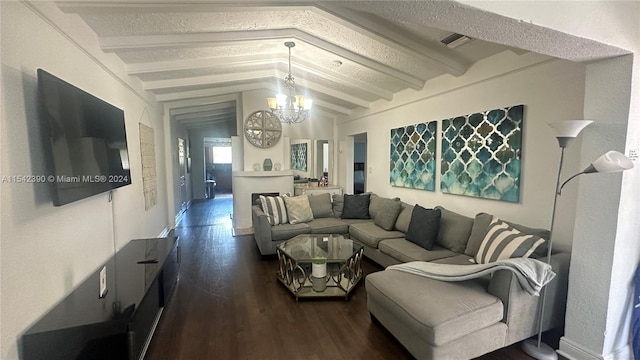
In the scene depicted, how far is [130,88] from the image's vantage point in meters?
3.47

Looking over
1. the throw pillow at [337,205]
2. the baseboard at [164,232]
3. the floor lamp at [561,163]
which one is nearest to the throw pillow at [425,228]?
the floor lamp at [561,163]

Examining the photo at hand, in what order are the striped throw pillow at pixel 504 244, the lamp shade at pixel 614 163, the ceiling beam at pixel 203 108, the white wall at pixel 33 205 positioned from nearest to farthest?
the white wall at pixel 33 205, the lamp shade at pixel 614 163, the striped throw pillow at pixel 504 244, the ceiling beam at pixel 203 108

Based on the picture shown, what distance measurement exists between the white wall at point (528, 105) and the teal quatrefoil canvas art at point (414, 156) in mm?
155

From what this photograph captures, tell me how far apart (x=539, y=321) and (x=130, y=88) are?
4.70 metres

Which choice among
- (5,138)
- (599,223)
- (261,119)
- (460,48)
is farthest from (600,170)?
(261,119)

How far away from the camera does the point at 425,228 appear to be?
334 cm

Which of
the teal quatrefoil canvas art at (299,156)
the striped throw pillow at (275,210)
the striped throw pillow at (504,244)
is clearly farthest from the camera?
the teal quatrefoil canvas art at (299,156)

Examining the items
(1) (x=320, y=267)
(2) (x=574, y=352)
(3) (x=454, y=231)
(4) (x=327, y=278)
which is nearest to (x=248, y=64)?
(1) (x=320, y=267)

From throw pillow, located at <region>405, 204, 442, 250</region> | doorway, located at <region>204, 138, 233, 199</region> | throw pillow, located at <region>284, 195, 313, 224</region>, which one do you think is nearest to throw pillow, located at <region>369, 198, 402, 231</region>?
throw pillow, located at <region>405, 204, 442, 250</region>

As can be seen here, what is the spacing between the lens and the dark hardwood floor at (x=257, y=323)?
2.20 metres

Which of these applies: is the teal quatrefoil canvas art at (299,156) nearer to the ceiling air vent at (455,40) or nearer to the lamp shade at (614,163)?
the ceiling air vent at (455,40)

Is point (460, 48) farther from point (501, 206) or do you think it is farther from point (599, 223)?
point (599, 223)

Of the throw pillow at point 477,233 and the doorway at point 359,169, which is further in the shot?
the doorway at point 359,169

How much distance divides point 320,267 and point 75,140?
234 centimetres
